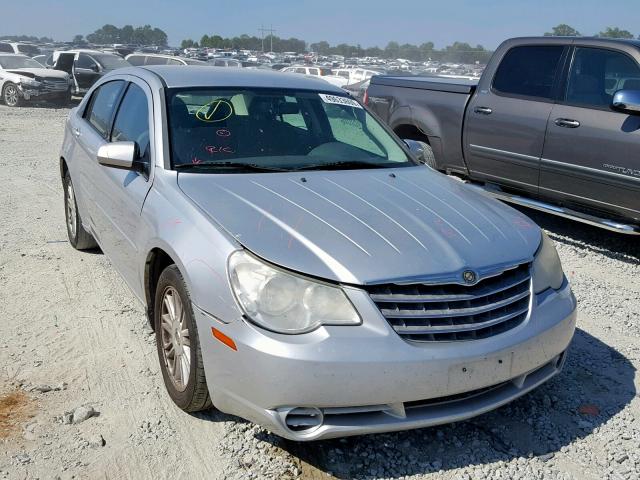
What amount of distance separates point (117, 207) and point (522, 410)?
2.58 metres

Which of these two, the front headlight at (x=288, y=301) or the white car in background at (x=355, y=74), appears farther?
the white car in background at (x=355, y=74)

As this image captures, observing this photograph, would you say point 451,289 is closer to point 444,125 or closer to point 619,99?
point 619,99

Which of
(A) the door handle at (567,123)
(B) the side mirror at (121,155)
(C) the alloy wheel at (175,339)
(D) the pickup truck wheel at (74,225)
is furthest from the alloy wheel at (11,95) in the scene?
(C) the alloy wheel at (175,339)

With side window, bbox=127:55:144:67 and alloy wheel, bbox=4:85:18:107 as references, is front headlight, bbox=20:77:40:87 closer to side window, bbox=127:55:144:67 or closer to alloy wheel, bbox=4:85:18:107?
alloy wheel, bbox=4:85:18:107

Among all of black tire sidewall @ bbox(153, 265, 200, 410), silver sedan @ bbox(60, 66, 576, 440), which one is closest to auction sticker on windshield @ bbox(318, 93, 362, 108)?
silver sedan @ bbox(60, 66, 576, 440)

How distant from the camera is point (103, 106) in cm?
492

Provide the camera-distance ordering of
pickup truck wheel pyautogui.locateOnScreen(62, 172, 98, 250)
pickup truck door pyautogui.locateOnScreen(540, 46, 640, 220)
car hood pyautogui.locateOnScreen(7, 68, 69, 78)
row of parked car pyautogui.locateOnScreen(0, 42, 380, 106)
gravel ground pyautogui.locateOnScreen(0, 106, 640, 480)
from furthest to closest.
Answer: car hood pyautogui.locateOnScreen(7, 68, 69, 78) < row of parked car pyautogui.locateOnScreen(0, 42, 380, 106) < pickup truck door pyautogui.locateOnScreen(540, 46, 640, 220) < pickup truck wheel pyautogui.locateOnScreen(62, 172, 98, 250) < gravel ground pyautogui.locateOnScreen(0, 106, 640, 480)

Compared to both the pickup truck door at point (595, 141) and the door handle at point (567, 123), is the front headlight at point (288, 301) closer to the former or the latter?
the pickup truck door at point (595, 141)

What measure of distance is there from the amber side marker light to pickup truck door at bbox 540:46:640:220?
4300 mm

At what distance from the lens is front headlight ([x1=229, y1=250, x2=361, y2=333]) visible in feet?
8.59

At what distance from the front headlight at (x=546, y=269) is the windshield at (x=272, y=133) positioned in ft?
3.85

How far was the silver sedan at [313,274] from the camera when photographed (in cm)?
261

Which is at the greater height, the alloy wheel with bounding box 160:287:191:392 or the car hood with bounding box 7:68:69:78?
the alloy wheel with bounding box 160:287:191:392

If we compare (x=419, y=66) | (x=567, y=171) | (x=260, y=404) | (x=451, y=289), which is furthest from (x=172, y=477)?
(x=419, y=66)
